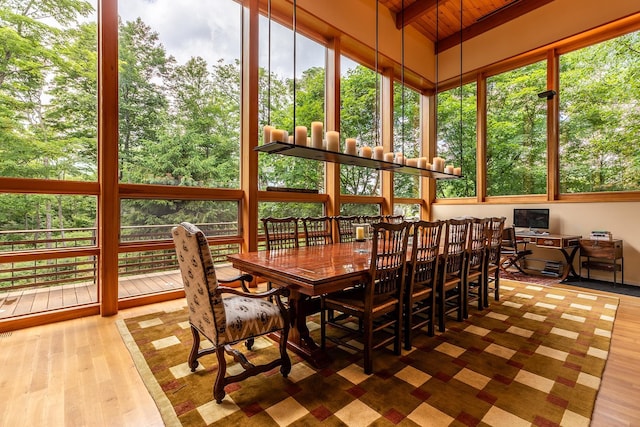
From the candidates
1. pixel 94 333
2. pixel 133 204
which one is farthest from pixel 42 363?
pixel 133 204

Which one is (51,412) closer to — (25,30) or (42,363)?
(42,363)

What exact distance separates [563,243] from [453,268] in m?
2.62

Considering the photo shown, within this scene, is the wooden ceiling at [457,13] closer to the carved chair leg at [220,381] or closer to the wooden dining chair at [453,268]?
the wooden dining chair at [453,268]

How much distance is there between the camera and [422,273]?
8.44ft

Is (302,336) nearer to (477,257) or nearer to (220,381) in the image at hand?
(220,381)

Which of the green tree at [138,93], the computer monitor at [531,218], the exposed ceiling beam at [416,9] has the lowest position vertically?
Result: the computer monitor at [531,218]

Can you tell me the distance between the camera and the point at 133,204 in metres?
3.28

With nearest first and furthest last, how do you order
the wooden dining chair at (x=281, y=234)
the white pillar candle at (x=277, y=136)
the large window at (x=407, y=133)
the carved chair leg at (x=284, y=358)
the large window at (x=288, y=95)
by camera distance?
the carved chair leg at (x=284, y=358), the white pillar candle at (x=277, y=136), the wooden dining chair at (x=281, y=234), the large window at (x=288, y=95), the large window at (x=407, y=133)

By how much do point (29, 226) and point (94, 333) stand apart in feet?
3.93

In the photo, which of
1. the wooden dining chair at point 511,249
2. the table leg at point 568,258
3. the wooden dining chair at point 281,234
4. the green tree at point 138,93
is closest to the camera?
the wooden dining chair at point 281,234

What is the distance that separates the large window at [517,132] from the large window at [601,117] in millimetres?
322

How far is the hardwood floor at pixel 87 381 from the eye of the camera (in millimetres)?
1613

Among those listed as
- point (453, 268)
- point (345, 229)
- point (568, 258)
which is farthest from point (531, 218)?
point (345, 229)

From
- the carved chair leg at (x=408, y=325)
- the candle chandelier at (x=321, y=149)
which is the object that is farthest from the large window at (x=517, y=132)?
the carved chair leg at (x=408, y=325)
